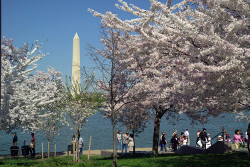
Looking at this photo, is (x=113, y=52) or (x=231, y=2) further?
(x=113, y=52)

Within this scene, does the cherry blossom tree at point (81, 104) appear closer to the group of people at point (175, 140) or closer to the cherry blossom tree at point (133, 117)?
the cherry blossom tree at point (133, 117)

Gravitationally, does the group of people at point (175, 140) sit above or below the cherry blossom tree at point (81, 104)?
below

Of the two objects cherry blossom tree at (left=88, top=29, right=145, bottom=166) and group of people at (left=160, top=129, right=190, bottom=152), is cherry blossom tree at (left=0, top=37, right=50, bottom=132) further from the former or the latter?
group of people at (left=160, top=129, right=190, bottom=152)

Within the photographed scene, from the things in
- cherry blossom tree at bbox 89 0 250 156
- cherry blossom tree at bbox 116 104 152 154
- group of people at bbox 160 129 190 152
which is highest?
cherry blossom tree at bbox 89 0 250 156

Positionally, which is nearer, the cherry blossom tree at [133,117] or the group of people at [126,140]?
the cherry blossom tree at [133,117]

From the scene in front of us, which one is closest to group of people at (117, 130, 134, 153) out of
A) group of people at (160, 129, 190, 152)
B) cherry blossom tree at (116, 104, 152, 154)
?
cherry blossom tree at (116, 104, 152, 154)

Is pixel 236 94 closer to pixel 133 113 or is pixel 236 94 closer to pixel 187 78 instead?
pixel 187 78

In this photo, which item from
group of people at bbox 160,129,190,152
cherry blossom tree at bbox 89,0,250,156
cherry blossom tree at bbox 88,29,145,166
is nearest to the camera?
cherry blossom tree at bbox 89,0,250,156

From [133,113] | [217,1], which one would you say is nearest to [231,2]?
[217,1]

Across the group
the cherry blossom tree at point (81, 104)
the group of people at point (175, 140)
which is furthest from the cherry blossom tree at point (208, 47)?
the group of people at point (175, 140)

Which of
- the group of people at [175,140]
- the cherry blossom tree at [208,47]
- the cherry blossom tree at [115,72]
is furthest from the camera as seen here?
the group of people at [175,140]

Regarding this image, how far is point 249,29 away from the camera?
686 centimetres

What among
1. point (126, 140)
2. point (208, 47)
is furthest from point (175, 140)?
point (208, 47)

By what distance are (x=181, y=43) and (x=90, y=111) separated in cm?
882
